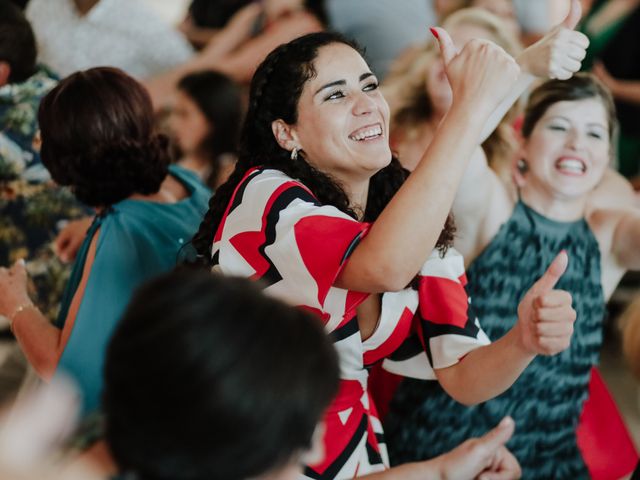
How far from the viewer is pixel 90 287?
171 cm

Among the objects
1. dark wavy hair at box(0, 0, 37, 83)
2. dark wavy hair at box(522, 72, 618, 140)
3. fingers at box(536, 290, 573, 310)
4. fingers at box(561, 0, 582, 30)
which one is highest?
fingers at box(561, 0, 582, 30)

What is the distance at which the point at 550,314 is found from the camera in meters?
1.35

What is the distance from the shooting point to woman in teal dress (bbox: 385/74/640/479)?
73.0 inches

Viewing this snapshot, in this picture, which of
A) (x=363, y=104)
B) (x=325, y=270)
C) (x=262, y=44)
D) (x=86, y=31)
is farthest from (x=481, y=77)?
(x=262, y=44)

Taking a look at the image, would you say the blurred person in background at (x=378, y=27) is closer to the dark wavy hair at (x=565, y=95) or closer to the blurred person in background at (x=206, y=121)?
the blurred person in background at (x=206, y=121)

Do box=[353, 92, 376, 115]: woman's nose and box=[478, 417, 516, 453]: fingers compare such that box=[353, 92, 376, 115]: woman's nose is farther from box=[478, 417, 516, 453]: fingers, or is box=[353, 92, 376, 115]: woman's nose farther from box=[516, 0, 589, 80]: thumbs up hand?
box=[478, 417, 516, 453]: fingers

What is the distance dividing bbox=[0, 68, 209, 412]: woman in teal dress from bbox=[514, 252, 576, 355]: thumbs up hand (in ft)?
2.36

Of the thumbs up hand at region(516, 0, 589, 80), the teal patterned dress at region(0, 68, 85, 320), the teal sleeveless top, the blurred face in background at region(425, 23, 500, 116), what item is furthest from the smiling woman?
the blurred face in background at region(425, 23, 500, 116)

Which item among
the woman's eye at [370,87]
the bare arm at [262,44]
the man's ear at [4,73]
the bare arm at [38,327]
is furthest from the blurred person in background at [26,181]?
the bare arm at [262,44]

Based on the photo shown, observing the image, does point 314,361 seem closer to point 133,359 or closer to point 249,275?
point 133,359

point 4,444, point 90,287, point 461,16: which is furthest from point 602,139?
point 4,444

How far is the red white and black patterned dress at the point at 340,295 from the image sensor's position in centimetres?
130

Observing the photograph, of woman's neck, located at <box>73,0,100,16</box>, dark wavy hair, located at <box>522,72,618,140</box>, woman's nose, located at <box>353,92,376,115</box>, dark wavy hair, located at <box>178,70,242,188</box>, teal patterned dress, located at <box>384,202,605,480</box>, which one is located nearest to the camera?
woman's nose, located at <box>353,92,376,115</box>

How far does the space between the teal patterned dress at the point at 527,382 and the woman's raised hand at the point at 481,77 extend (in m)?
0.66
